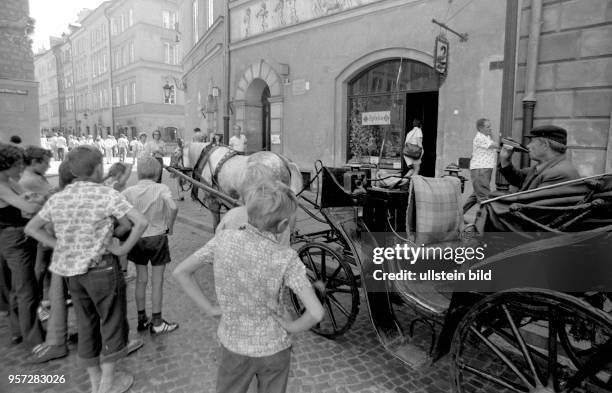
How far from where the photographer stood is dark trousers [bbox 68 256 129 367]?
257cm

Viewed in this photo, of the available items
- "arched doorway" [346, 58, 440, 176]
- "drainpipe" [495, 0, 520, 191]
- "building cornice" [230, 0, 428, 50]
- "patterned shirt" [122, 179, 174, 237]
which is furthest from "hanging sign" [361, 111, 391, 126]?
"patterned shirt" [122, 179, 174, 237]

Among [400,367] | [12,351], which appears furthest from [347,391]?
[12,351]

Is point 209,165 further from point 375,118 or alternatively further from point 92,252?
point 375,118

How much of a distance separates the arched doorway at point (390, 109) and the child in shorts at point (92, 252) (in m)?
6.98

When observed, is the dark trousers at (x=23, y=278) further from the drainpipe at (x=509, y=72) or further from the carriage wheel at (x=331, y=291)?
the drainpipe at (x=509, y=72)

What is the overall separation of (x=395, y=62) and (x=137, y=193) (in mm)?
7332

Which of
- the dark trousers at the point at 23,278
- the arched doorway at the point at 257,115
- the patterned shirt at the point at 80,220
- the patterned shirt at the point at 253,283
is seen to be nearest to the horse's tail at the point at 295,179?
the patterned shirt at the point at 80,220

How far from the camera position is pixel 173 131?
36.8 m

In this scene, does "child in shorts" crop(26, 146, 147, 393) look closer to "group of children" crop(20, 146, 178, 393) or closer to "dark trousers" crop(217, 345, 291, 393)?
"group of children" crop(20, 146, 178, 393)

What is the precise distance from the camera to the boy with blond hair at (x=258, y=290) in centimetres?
167

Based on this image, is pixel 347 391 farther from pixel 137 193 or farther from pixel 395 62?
pixel 395 62

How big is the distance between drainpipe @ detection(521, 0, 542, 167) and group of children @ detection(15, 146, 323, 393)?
5450mm

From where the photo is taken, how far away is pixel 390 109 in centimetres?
957

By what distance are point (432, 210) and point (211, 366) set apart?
2.02 meters
